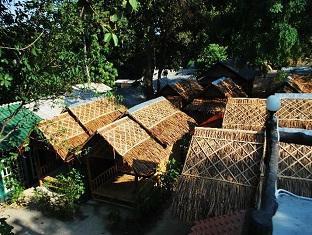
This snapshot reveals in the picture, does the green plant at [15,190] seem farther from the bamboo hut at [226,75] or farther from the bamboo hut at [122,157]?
the bamboo hut at [226,75]

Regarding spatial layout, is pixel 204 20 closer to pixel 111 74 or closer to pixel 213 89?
pixel 213 89

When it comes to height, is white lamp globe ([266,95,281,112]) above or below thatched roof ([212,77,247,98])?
above

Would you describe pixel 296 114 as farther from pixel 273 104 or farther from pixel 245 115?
pixel 273 104

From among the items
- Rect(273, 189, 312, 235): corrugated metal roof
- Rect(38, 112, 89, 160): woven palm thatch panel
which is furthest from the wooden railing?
Rect(273, 189, 312, 235): corrugated metal roof

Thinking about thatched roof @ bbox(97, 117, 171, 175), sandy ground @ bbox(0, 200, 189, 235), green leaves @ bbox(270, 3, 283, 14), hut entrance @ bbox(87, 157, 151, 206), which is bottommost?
sandy ground @ bbox(0, 200, 189, 235)

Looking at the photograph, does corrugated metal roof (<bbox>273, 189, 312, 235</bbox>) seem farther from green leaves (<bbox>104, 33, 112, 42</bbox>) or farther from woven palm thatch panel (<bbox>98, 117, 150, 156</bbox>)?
woven palm thatch panel (<bbox>98, 117, 150, 156</bbox>)

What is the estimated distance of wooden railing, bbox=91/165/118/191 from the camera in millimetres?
13565

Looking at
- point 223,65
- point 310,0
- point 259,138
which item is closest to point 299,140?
point 259,138

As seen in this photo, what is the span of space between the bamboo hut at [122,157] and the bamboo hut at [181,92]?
24.5 feet

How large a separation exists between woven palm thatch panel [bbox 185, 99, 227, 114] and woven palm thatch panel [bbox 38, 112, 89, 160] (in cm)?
750

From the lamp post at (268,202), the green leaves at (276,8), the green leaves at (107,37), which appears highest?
the green leaves at (276,8)

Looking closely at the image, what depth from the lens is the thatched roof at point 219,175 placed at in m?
8.45

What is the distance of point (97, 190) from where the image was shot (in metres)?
13.5

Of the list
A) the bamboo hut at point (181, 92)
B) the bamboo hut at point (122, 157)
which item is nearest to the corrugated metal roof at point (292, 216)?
the bamboo hut at point (122, 157)
